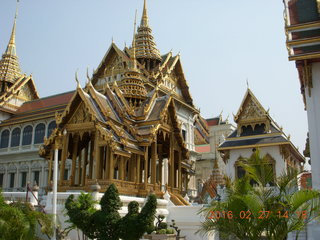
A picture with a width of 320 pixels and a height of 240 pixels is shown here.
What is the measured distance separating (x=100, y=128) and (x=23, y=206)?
434cm

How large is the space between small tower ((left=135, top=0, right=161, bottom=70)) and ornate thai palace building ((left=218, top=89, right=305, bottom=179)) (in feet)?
59.1

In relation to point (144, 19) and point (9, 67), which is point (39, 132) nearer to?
point (9, 67)

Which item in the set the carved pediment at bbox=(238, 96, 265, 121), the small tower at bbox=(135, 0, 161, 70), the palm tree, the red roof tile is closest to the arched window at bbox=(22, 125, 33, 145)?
the red roof tile

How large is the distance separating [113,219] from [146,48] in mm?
35489

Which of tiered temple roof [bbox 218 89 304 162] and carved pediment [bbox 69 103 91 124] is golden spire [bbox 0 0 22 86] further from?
carved pediment [bbox 69 103 91 124]

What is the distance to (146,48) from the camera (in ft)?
136

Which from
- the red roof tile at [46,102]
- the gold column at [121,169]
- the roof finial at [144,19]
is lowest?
the gold column at [121,169]

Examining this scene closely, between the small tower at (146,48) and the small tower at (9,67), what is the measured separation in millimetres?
17360

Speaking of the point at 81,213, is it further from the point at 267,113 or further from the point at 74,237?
the point at 267,113

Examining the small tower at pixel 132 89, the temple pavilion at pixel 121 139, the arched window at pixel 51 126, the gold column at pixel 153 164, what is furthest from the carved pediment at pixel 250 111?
the arched window at pixel 51 126

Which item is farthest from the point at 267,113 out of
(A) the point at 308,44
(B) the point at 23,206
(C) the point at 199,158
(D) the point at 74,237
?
(C) the point at 199,158

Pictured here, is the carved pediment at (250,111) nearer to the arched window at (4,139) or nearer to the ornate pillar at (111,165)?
the ornate pillar at (111,165)

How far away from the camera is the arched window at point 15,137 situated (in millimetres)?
40875

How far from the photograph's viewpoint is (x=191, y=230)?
11.6 meters
